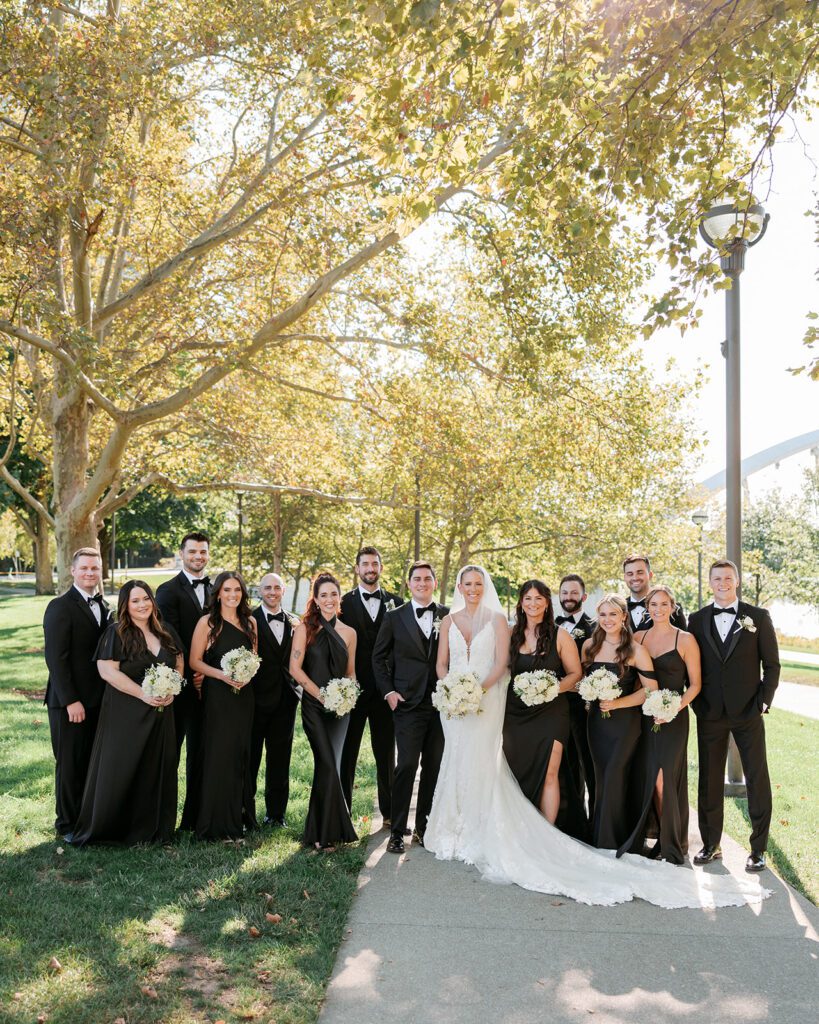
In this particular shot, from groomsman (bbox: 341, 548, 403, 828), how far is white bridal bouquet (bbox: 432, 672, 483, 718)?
38.6 inches

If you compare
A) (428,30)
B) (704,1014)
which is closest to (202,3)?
(428,30)

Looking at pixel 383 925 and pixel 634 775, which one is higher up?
pixel 634 775

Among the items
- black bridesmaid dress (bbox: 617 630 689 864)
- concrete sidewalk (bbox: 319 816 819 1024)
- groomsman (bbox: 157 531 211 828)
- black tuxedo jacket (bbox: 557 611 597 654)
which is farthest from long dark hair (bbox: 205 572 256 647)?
black bridesmaid dress (bbox: 617 630 689 864)

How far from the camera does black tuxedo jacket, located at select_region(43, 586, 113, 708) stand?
7.32 meters

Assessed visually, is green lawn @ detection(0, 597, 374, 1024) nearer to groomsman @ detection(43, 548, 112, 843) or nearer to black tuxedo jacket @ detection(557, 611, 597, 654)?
groomsman @ detection(43, 548, 112, 843)

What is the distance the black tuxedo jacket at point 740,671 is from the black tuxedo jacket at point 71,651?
507 centimetres

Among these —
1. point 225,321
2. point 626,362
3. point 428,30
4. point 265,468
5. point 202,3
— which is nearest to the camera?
point 428,30

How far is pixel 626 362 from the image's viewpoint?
1405cm

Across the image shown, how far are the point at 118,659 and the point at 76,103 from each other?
7.00m

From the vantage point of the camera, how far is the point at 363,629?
865cm

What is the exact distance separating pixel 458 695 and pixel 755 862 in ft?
8.68

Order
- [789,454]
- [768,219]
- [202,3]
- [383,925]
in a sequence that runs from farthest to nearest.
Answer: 1. [789,454]
2. [202,3]
3. [768,219]
4. [383,925]

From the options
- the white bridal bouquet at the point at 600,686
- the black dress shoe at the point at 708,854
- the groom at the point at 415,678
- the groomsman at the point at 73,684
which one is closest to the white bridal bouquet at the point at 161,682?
the groomsman at the point at 73,684

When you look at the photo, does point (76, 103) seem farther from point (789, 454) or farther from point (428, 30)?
point (789, 454)
